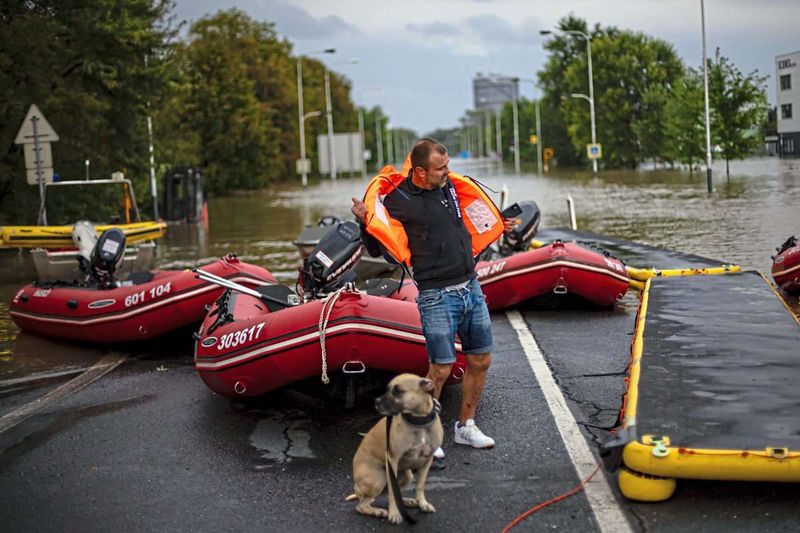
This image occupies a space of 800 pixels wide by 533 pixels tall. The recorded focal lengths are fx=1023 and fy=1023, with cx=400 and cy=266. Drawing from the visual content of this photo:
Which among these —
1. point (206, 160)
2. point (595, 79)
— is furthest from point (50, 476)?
point (595, 79)

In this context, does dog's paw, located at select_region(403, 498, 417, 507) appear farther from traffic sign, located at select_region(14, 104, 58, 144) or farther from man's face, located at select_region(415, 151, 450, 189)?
traffic sign, located at select_region(14, 104, 58, 144)

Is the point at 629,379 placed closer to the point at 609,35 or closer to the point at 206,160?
the point at 206,160

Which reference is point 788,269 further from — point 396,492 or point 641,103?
point 641,103

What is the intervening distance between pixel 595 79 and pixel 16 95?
61476 millimetres

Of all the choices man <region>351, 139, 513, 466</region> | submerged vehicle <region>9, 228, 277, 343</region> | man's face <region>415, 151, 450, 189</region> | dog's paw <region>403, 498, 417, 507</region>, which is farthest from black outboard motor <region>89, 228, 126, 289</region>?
dog's paw <region>403, 498, 417, 507</region>

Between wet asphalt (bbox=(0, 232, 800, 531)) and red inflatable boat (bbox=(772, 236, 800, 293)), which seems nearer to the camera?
wet asphalt (bbox=(0, 232, 800, 531))

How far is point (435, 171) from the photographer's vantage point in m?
6.24

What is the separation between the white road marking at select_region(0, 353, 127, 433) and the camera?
8.18 metres

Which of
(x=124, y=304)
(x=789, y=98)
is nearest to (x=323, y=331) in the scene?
(x=124, y=304)

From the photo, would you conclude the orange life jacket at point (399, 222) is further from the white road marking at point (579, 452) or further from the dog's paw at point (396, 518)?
the dog's paw at point (396, 518)

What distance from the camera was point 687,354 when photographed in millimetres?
7039

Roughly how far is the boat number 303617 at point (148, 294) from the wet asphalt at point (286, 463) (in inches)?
38.3

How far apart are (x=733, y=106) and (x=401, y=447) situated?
4423 centimetres

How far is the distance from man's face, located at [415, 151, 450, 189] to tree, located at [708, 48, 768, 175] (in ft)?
134
